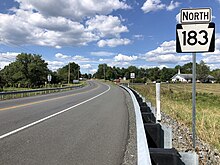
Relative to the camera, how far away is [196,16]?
18.0 ft

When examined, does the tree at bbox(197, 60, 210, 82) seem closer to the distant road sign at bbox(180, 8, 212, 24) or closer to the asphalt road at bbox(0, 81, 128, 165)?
the asphalt road at bbox(0, 81, 128, 165)

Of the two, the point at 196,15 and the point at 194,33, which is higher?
the point at 196,15

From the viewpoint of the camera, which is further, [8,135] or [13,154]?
[8,135]

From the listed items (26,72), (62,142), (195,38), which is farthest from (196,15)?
(26,72)

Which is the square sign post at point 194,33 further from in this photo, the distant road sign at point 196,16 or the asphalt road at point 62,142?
the asphalt road at point 62,142

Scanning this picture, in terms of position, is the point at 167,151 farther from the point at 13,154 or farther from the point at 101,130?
the point at 101,130

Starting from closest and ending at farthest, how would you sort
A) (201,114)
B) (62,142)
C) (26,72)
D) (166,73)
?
1. (62,142)
2. (201,114)
3. (26,72)
4. (166,73)

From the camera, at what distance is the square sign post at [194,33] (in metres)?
5.41

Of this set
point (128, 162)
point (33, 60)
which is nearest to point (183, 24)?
point (128, 162)

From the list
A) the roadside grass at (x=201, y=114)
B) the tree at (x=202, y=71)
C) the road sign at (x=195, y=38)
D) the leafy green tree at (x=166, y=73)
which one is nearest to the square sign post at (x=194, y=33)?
the road sign at (x=195, y=38)

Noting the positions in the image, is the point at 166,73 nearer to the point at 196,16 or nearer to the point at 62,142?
the point at 62,142

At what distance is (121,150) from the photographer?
20.5ft

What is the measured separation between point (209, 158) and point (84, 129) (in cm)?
411

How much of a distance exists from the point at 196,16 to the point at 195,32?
0.33 meters
